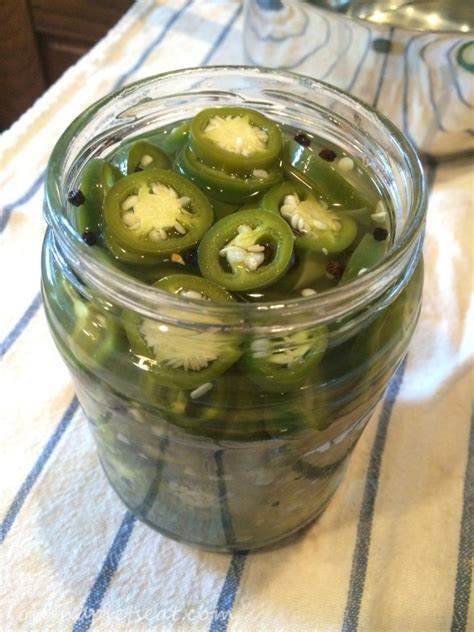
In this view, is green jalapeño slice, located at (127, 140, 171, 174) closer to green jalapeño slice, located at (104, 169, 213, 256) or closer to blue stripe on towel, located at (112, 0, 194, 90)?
green jalapeño slice, located at (104, 169, 213, 256)

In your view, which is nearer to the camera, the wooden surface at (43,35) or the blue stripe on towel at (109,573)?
the blue stripe on towel at (109,573)

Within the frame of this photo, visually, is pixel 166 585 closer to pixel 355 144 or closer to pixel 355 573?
pixel 355 573

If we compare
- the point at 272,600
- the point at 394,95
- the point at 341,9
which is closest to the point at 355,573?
the point at 272,600

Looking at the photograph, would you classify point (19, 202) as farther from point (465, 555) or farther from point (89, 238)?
point (465, 555)

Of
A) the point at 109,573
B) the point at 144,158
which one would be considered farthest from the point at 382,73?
the point at 109,573

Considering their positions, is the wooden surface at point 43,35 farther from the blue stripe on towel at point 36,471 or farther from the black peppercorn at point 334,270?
the black peppercorn at point 334,270

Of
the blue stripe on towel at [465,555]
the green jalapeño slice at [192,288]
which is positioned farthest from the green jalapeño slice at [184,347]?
the blue stripe on towel at [465,555]
